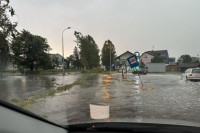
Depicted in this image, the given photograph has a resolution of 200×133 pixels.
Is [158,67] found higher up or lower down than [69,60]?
lower down

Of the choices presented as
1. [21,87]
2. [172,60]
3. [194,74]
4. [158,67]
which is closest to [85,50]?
[158,67]

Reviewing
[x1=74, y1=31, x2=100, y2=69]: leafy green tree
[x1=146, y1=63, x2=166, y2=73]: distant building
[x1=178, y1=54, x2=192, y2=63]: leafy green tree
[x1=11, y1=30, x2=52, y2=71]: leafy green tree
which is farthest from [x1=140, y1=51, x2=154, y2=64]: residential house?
[x1=11, y1=30, x2=52, y2=71]: leafy green tree

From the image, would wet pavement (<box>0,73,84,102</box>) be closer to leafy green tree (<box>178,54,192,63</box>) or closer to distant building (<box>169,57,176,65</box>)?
leafy green tree (<box>178,54,192,63</box>)

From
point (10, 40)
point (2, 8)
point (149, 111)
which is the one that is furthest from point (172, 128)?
point (10, 40)

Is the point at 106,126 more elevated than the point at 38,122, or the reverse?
the point at 38,122

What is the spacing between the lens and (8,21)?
18797 millimetres

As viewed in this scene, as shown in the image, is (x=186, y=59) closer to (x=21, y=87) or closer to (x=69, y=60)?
(x=69, y=60)

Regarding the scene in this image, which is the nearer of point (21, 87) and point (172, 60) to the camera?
point (21, 87)

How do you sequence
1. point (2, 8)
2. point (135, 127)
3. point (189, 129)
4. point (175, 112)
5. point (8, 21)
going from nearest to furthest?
point (189, 129)
point (135, 127)
point (175, 112)
point (2, 8)
point (8, 21)

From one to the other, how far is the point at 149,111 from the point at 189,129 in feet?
18.3

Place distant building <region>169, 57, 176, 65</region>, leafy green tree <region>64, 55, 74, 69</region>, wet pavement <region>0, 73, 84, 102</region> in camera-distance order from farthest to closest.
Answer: distant building <region>169, 57, 176, 65</region> < leafy green tree <region>64, 55, 74, 69</region> < wet pavement <region>0, 73, 84, 102</region>

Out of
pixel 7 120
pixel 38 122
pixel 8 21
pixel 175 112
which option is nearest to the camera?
pixel 7 120

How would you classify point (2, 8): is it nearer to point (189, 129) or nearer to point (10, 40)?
point (10, 40)

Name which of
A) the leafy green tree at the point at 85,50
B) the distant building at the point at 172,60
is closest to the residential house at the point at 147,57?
the distant building at the point at 172,60
